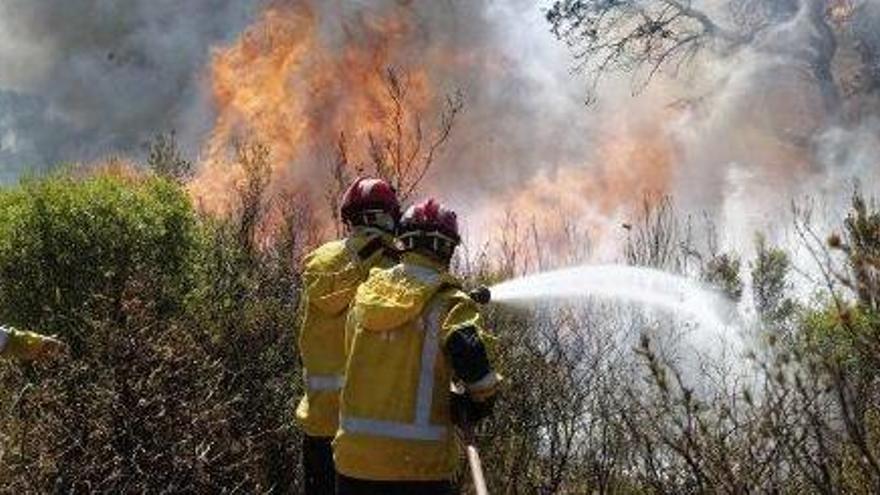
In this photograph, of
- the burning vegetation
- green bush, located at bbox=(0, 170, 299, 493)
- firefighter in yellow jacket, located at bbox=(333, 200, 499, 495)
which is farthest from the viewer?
green bush, located at bbox=(0, 170, 299, 493)

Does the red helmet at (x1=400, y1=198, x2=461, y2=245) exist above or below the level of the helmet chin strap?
below

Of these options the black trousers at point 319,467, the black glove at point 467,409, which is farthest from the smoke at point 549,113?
the black glove at point 467,409

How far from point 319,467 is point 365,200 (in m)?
1.37

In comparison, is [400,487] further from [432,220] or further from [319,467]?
[319,467]

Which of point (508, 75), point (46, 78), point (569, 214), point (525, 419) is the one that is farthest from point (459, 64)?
point (525, 419)

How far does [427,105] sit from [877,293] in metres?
32.8

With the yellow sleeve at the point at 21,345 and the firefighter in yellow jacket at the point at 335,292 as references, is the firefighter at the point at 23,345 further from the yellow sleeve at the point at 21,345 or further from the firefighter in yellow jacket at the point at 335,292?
the firefighter in yellow jacket at the point at 335,292

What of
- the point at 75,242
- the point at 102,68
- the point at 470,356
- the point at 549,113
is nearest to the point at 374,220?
the point at 470,356

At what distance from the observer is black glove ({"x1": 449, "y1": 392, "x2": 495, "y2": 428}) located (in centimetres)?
439

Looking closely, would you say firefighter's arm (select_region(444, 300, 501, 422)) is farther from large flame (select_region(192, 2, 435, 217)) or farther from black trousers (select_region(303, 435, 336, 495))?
large flame (select_region(192, 2, 435, 217))

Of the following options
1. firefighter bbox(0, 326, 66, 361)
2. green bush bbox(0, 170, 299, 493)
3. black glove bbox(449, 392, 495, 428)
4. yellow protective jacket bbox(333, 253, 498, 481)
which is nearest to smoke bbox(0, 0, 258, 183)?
green bush bbox(0, 170, 299, 493)

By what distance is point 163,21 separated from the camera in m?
51.5

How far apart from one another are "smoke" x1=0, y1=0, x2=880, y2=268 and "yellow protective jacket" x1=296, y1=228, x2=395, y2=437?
2644cm

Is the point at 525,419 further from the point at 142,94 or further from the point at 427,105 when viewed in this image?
the point at 142,94
